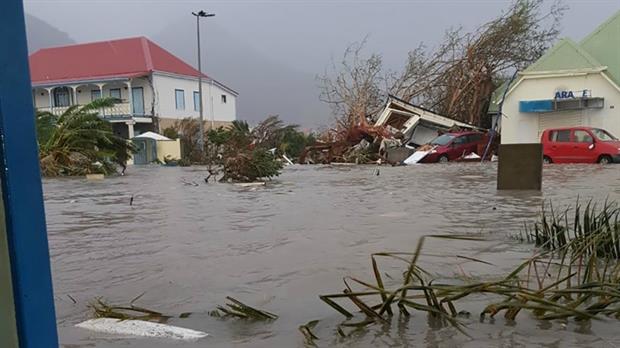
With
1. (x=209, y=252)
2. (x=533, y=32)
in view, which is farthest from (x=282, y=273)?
(x=533, y=32)

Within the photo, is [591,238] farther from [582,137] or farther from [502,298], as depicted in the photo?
[582,137]

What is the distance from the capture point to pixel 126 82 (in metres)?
39.8

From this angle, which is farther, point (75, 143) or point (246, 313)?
point (75, 143)

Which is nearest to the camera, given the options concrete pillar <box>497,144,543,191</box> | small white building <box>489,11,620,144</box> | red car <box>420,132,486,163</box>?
concrete pillar <box>497,144,543,191</box>

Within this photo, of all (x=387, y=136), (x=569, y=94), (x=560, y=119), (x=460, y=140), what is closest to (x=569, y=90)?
(x=569, y=94)

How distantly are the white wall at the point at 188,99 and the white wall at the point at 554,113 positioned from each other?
2537 centimetres

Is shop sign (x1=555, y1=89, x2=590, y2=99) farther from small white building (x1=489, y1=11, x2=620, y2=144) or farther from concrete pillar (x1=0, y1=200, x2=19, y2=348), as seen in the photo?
concrete pillar (x1=0, y1=200, x2=19, y2=348)

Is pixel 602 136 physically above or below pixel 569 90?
below

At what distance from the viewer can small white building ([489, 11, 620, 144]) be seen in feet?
85.2

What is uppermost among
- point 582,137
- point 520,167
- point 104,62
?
point 104,62

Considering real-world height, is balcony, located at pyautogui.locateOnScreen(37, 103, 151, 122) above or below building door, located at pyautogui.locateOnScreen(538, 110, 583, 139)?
above

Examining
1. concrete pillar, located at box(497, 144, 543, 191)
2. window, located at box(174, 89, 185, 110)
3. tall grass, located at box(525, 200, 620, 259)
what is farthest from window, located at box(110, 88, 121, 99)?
tall grass, located at box(525, 200, 620, 259)

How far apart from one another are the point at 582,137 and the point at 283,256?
62.8ft

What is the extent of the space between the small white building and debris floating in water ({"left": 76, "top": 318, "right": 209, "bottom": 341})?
27.3m
